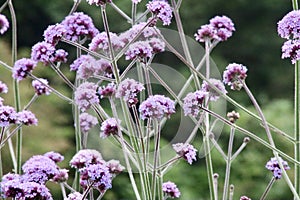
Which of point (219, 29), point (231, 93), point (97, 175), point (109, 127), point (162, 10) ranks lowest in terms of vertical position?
point (97, 175)

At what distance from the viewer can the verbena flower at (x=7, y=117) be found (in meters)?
1.04

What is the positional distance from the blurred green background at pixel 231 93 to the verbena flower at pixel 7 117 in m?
2.55

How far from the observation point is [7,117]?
105cm

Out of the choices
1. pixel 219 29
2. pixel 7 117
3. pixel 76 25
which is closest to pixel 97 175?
pixel 7 117

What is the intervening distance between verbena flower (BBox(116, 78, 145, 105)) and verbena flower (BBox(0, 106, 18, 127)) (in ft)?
0.68

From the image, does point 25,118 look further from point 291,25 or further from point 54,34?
point 291,25

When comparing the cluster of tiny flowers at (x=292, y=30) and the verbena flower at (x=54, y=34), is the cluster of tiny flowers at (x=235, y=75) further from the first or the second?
the verbena flower at (x=54, y=34)

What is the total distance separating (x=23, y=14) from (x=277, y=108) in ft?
8.25

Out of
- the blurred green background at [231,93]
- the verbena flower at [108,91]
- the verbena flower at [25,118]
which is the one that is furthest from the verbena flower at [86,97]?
the blurred green background at [231,93]

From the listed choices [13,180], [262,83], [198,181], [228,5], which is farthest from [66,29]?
[228,5]

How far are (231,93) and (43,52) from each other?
446 centimetres

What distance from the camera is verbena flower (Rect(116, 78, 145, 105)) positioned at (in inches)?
37.9

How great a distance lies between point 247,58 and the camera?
6250mm

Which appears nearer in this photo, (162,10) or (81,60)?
(162,10)
